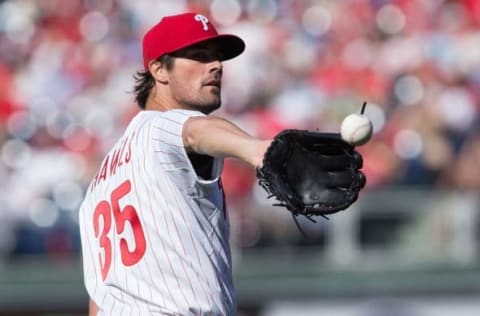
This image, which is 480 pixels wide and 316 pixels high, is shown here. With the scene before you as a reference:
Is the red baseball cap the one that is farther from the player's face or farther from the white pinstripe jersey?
the white pinstripe jersey

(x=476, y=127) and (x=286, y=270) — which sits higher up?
(x=476, y=127)

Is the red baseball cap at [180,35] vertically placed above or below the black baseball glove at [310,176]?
above

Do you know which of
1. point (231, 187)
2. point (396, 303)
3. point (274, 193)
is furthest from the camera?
point (231, 187)

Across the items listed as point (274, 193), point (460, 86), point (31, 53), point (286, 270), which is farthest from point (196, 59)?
point (31, 53)

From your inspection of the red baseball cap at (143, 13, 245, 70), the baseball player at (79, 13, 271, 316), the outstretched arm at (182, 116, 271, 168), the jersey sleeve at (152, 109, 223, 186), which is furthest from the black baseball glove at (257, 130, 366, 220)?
the red baseball cap at (143, 13, 245, 70)

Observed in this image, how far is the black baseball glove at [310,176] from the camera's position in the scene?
346 centimetres

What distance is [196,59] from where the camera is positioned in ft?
13.8

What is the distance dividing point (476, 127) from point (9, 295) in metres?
4.12

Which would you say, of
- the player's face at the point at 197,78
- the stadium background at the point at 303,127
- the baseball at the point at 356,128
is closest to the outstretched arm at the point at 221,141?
the baseball at the point at 356,128

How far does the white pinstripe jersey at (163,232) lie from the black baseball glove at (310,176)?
48 centimetres

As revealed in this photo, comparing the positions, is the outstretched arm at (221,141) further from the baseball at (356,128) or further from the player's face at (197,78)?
the player's face at (197,78)

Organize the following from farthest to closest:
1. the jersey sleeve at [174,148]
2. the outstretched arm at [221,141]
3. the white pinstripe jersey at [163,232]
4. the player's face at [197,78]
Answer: the player's face at [197,78], the white pinstripe jersey at [163,232], the jersey sleeve at [174,148], the outstretched arm at [221,141]

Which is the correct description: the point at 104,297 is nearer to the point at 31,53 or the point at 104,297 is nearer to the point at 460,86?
the point at 460,86

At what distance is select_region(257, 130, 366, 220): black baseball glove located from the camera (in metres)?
3.46
